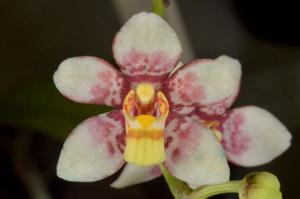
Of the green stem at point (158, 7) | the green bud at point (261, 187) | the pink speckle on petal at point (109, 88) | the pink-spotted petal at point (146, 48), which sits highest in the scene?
the green stem at point (158, 7)

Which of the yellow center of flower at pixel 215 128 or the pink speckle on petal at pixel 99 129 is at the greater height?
the pink speckle on petal at pixel 99 129

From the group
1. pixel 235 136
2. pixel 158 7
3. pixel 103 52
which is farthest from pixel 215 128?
pixel 103 52

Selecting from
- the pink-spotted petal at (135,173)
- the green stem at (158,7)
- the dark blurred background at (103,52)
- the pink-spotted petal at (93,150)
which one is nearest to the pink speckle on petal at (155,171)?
the pink-spotted petal at (135,173)

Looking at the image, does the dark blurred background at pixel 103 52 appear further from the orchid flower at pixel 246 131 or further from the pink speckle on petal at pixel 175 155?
the pink speckle on petal at pixel 175 155

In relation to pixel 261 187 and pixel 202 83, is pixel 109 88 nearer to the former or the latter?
pixel 202 83

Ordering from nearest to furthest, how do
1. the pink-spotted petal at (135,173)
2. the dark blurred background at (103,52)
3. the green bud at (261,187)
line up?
the green bud at (261,187), the pink-spotted petal at (135,173), the dark blurred background at (103,52)

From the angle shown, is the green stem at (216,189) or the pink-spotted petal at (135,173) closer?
the green stem at (216,189)

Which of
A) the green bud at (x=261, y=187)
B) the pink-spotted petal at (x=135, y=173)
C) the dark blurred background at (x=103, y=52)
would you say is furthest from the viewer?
the dark blurred background at (x=103, y=52)
